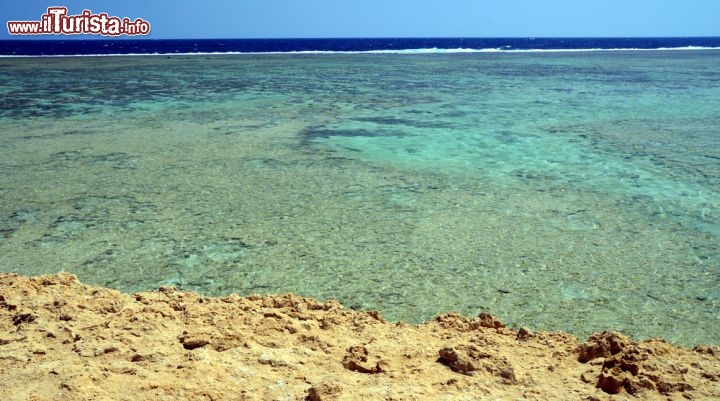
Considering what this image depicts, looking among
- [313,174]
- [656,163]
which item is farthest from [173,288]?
[656,163]

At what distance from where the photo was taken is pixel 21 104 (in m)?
9.36

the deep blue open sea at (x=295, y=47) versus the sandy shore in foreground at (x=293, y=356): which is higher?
the deep blue open sea at (x=295, y=47)

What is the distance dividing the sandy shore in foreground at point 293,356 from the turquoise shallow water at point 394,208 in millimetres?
402

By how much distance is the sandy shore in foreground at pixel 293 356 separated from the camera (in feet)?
6.07

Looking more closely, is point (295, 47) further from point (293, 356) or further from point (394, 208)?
point (293, 356)

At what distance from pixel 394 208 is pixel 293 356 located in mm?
2121

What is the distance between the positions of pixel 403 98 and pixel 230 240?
7.12 metres

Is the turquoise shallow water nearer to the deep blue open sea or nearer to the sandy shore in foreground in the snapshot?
the sandy shore in foreground

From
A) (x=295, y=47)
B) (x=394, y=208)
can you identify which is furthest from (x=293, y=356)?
(x=295, y=47)

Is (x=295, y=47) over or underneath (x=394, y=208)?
over

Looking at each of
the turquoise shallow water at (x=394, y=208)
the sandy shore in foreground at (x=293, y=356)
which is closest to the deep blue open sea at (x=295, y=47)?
the turquoise shallow water at (x=394, y=208)

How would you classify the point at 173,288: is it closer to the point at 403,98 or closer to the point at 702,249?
the point at 702,249

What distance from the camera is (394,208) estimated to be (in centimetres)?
411

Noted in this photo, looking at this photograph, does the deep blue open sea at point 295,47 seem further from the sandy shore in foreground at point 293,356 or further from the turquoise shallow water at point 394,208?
the sandy shore in foreground at point 293,356
